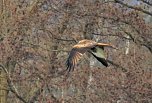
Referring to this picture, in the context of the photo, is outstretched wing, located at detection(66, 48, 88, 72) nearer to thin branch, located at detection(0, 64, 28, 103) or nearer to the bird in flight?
the bird in flight

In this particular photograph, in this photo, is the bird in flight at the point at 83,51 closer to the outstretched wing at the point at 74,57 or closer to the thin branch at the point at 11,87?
A: the outstretched wing at the point at 74,57

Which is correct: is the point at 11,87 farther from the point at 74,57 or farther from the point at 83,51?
the point at 74,57

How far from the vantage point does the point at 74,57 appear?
7.26 meters

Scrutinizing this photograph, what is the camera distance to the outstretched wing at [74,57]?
7020mm

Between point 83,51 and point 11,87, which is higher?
point 83,51

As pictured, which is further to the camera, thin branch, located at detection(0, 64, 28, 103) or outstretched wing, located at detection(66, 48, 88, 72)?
thin branch, located at detection(0, 64, 28, 103)

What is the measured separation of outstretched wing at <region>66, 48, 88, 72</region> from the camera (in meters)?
7.02

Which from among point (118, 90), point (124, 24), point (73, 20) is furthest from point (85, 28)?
point (118, 90)

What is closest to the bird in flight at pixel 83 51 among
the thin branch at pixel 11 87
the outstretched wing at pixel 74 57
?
the outstretched wing at pixel 74 57

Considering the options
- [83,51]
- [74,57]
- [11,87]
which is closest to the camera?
[74,57]

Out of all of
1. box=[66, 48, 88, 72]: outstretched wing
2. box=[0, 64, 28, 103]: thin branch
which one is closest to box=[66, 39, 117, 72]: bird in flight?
box=[66, 48, 88, 72]: outstretched wing

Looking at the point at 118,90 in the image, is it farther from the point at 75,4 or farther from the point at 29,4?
the point at 29,4

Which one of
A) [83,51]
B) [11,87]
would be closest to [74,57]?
[83,51]

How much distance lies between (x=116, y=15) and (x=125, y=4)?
323 mm
